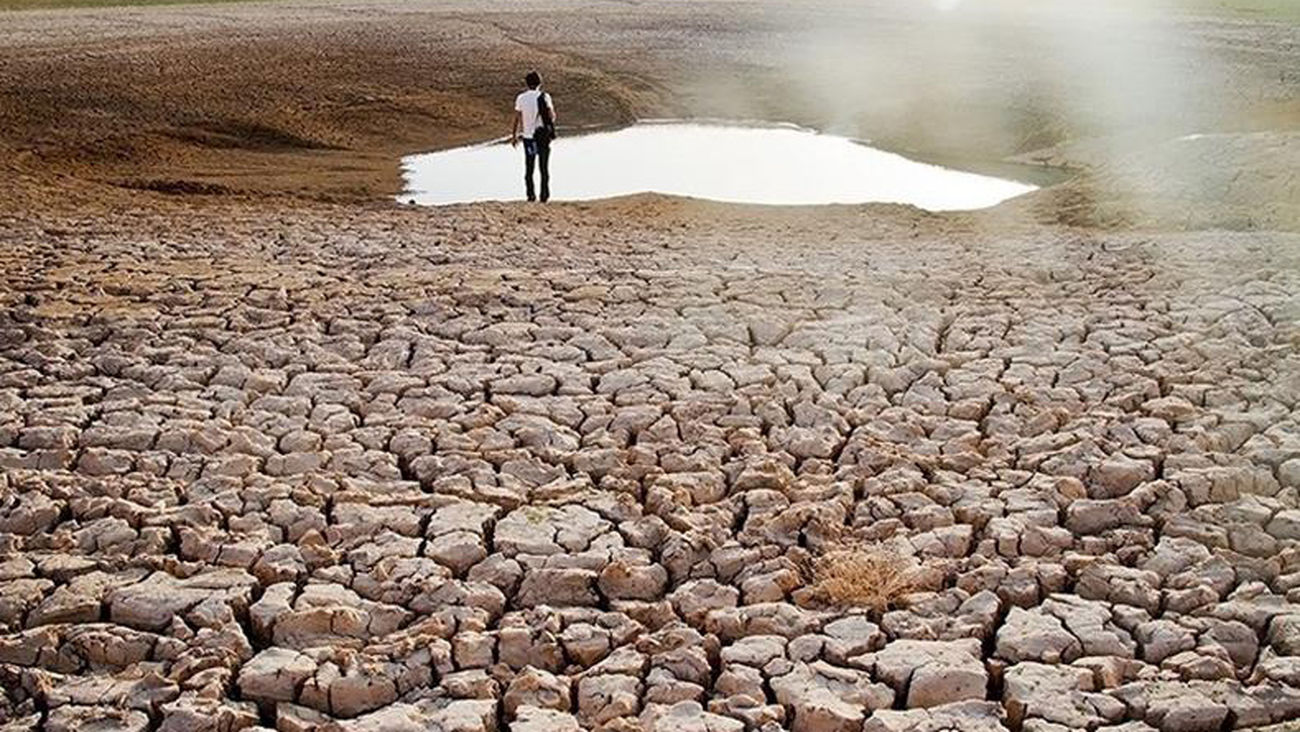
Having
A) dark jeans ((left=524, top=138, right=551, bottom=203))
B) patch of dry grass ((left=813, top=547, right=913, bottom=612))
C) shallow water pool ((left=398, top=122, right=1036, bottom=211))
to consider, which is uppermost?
dark jeans ((left=524, top=138, right=551, bottom=203))

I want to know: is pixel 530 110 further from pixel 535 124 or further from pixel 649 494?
pixel 649 494

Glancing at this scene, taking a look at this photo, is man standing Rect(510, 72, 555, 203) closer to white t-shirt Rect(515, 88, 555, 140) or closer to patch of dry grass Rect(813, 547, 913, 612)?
white t-shirt Rect(515, 88, 555, 140)

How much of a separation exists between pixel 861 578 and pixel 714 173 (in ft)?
34.4

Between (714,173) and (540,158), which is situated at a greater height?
(540,158)

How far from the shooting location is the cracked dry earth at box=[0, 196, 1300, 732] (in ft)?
12.8

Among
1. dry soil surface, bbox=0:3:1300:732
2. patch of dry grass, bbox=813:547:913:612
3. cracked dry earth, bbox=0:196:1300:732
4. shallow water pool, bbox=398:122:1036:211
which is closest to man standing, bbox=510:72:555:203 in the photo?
shallow water pool, bbox=398:122:1036:211

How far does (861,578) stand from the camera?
4.42 m

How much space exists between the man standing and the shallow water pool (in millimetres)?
1195

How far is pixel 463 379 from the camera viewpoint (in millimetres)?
6227

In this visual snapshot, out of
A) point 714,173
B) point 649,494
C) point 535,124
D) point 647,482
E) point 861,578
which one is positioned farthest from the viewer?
point 714,173

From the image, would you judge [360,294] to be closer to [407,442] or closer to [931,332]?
[407,442]

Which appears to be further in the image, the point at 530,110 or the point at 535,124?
the point at 535,124

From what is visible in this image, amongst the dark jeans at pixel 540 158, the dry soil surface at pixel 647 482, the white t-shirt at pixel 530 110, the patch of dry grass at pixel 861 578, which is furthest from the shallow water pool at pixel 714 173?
the patch of dry grass at pixel 861 578

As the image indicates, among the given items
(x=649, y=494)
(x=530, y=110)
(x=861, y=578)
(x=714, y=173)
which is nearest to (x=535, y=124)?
(x=530, y=110)
